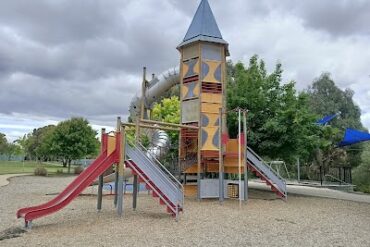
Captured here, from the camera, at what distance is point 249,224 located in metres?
10.5

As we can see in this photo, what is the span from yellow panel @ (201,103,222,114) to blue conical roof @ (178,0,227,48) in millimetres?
3098

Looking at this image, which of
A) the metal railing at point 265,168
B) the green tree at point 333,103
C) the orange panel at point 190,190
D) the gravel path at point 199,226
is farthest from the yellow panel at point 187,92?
the green tree at point 333,103

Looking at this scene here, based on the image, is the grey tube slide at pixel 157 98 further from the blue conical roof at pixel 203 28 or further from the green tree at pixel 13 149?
the green tree at pixel 13 149

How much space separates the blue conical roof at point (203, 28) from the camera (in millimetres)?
17156

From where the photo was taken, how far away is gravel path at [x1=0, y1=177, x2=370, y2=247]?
26.6 feet

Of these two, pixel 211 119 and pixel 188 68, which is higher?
pixel 188 68

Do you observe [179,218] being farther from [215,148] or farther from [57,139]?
[57,139]

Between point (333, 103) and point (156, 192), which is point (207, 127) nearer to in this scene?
point (156, 192)

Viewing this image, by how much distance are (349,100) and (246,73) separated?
3725cm

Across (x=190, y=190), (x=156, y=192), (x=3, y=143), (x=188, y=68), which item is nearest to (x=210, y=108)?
(x=188, y=68)

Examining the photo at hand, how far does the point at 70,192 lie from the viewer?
34.2ft

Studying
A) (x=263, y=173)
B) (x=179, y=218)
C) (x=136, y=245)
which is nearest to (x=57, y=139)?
(x=263, y=173)

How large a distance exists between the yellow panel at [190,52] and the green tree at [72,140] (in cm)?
2802

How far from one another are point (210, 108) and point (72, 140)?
29.8 metres
